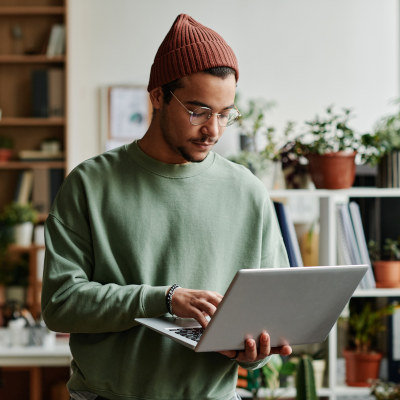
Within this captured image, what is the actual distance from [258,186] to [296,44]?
10.6 ft

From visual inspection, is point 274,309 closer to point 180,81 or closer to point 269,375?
point 180,81

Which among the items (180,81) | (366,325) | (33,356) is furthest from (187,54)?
(33,356)

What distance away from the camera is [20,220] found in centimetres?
430

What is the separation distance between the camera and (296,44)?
453 cm

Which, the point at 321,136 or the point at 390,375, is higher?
the point at 321,136

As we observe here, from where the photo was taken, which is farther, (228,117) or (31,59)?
(31,59)

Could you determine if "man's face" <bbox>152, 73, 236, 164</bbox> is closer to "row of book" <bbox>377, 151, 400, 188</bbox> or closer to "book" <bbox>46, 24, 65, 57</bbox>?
"row of book" <bbox>377, 151, 400, 188</bbox>

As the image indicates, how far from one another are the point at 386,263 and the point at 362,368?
1.44 feet

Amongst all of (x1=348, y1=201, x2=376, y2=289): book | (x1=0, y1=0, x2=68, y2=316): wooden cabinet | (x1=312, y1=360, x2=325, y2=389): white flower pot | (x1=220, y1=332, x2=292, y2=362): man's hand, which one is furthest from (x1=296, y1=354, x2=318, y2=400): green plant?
(x1=0, y1=0, x2=68, y2=316): wooden cabinet

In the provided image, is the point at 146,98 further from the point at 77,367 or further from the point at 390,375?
the point at 77,367

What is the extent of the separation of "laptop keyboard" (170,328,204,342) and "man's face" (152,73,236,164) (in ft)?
1.08

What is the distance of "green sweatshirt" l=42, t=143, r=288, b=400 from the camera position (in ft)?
4.37

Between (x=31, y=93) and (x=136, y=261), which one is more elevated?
(x=31, y=93)

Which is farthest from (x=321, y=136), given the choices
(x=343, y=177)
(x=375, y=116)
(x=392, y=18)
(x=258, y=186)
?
(x=392, y=18)
